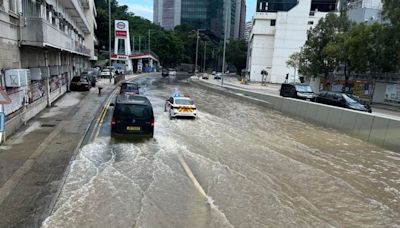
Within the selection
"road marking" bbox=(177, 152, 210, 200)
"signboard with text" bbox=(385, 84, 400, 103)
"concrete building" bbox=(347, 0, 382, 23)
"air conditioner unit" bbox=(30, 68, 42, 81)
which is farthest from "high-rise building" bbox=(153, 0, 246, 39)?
"road marking" bbox=(177, 152, 210, 200)

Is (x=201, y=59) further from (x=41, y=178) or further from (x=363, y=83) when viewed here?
(x=41, y=178)

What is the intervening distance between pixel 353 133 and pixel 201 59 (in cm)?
13771

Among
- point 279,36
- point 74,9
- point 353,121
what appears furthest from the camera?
point 279,36

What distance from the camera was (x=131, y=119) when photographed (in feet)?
51.3

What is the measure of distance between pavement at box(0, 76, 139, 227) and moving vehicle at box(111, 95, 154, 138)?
164 centimetres

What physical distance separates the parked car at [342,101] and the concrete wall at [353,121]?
2.17m

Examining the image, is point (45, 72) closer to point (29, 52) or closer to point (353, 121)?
point (29, 52)

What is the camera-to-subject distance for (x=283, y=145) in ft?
54.7

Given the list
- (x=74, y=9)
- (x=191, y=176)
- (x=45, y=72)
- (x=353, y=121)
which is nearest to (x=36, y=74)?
(x=45, y=72)

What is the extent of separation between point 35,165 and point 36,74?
12.2 meters

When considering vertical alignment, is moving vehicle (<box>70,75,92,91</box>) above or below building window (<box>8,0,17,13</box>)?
below

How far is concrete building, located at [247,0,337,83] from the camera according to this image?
290 feet

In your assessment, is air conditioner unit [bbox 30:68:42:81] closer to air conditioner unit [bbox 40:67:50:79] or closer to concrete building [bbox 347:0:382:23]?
air conditioner unit [bbox 40:67:50:79]

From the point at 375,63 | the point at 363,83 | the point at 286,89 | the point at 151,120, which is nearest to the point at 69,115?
the point at 151,120
